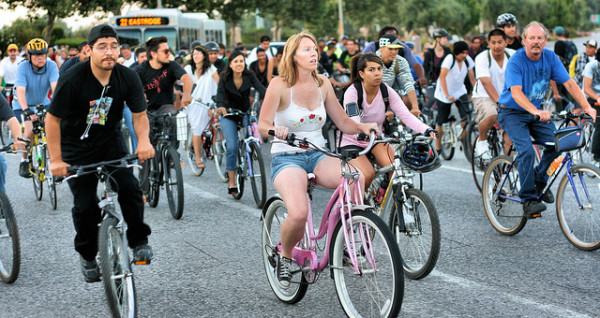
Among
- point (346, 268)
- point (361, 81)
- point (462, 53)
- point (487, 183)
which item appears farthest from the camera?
point (462, 53)

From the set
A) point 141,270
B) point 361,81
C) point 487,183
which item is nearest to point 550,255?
point 487,183

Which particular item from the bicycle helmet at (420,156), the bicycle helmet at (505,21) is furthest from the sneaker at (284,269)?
the bicycle helmet at (505,21)

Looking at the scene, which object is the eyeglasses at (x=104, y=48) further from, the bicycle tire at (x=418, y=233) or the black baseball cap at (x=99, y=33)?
the bicycle tire at (x=418, y=233)

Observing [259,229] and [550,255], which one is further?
[259,229]

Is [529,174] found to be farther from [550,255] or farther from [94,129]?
[94,129]

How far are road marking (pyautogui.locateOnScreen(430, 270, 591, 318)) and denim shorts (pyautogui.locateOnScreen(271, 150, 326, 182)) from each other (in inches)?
54.2

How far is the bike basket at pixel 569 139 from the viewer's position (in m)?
6.35

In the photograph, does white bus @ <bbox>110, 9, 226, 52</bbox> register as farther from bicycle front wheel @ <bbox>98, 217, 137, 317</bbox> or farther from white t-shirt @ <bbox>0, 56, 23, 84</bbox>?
bicycle front wheel @ <bbox>98, 217, 137, 317</bbox>

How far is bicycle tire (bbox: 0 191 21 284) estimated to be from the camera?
5.73 meters

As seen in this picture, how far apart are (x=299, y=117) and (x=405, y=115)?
4.15ft

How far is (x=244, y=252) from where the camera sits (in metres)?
6.77

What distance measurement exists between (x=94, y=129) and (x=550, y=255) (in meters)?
3.58

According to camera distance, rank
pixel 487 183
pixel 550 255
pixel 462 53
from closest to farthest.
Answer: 1. pixel 550 255
2. pixel 487 183
3. pixel 462 53

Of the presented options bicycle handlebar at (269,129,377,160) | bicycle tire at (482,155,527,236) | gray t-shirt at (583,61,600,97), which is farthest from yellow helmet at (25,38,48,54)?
gray t-shirt at (583,61,600,97)
